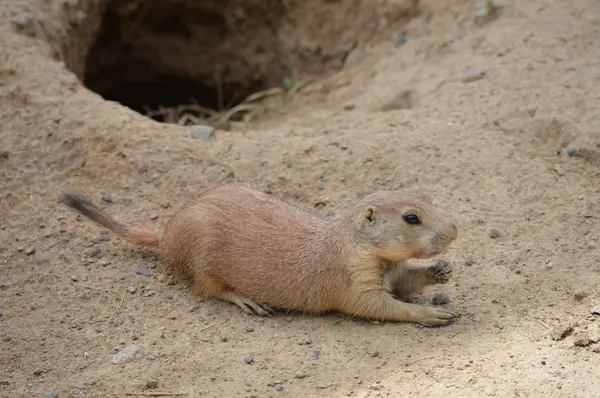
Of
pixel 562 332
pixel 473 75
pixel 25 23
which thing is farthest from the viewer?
pixel 25 23

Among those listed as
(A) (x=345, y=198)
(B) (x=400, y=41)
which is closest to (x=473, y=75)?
(B) (x=400, y=41)

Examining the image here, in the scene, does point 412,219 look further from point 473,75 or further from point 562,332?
point 473,75

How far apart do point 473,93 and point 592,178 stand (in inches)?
49.9

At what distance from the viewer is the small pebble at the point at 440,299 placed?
457 cm

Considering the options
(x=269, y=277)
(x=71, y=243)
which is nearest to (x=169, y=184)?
(x=71, y=243)

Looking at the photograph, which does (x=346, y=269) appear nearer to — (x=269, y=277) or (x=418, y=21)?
(x=269, y=277)

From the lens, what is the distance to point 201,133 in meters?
6.19

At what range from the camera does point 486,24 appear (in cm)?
689

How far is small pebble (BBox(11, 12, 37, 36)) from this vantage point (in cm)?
654

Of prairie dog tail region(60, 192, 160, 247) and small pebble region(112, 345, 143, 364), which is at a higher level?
prairie dog tail region(60, 192, 160, 247)

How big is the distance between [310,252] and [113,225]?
1.38m

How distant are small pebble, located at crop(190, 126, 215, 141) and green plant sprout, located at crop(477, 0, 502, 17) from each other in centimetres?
264

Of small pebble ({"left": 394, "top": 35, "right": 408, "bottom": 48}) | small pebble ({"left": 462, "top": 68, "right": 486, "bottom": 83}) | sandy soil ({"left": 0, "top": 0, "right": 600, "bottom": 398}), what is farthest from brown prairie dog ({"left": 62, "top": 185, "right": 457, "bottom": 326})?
small pebble ({"left": 394, "top": 35, "right": 408, "bottom": 48})

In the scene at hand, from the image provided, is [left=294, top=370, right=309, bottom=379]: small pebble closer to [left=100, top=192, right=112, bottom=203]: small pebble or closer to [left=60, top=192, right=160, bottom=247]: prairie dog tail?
[left=60, top=192, right=160, bottom=247]: prairie dog tail
